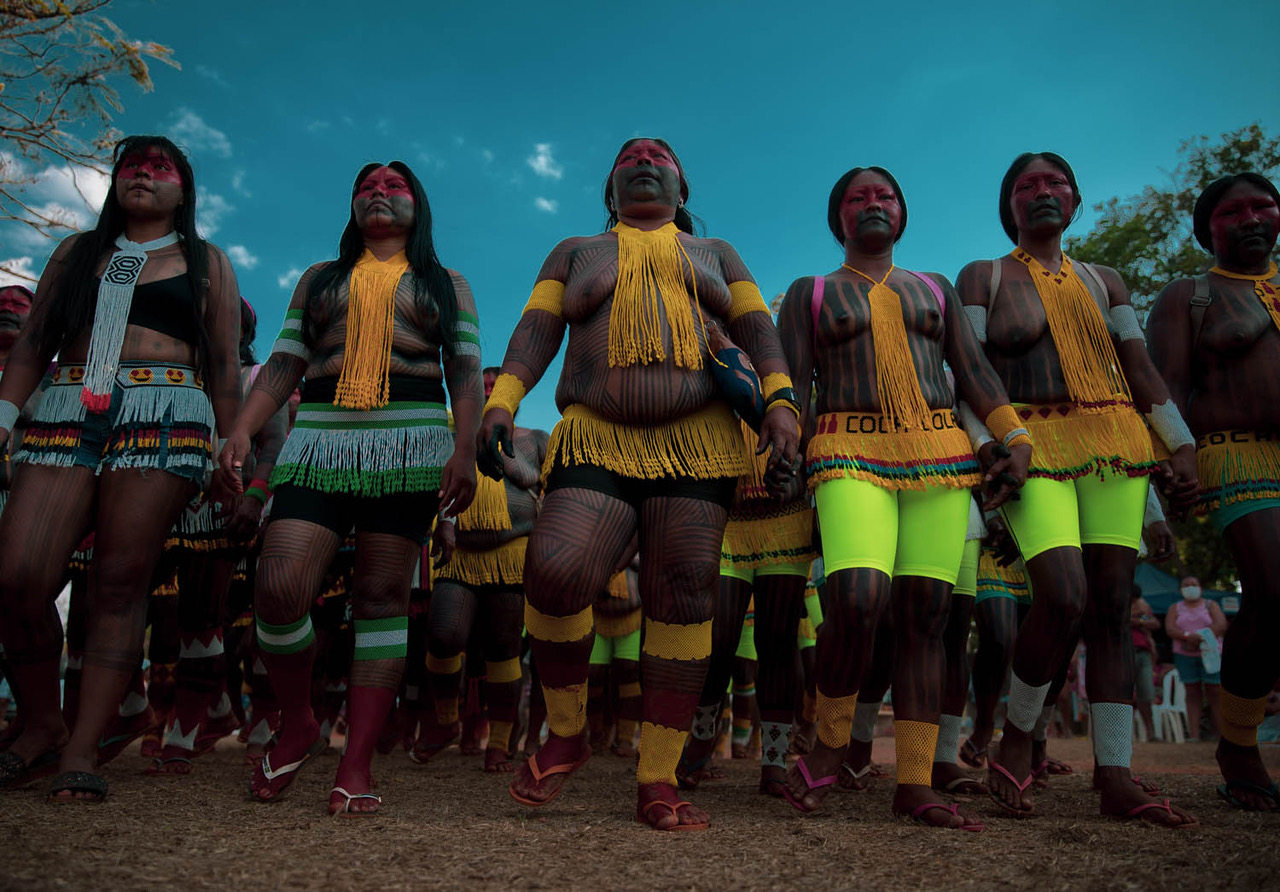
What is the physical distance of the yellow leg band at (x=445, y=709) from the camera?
19.1 ft

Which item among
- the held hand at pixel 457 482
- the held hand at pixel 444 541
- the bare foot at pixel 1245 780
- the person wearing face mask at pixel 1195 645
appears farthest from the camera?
the person wearing face mask at pixel 1195 645

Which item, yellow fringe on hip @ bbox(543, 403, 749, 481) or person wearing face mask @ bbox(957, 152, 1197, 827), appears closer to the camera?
yellow fringe on hip @ bbox(543, 403, 749, 481)

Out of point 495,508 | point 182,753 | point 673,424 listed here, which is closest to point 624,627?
point 495,508

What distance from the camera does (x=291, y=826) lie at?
8.57 feet

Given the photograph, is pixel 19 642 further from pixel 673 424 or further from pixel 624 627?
pixel 624 627

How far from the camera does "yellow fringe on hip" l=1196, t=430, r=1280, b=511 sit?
11.8ft

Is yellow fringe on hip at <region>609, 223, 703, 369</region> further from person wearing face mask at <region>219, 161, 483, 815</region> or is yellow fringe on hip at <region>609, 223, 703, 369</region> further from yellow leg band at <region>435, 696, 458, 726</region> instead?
yellow leg band at <region>435, 696, 458, 726</region>

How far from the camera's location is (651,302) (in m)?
3.18

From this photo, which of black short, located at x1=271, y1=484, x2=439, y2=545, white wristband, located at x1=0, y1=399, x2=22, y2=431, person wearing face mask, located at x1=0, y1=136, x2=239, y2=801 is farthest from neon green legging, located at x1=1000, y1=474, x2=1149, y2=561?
white wristband, located at x1=0, y1=399, x2=22, y2=431

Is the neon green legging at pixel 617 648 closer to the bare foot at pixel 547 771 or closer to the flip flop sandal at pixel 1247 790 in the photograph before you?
the bare foot at pixel 547 771

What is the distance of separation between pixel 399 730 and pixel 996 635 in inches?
174

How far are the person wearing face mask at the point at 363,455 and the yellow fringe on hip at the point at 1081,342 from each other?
2.32 m

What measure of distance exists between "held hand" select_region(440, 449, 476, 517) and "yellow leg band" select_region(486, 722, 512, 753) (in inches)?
101

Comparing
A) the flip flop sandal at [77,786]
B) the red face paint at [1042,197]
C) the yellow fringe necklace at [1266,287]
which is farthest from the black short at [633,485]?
the yellow fringe necklace at [1266,287]
